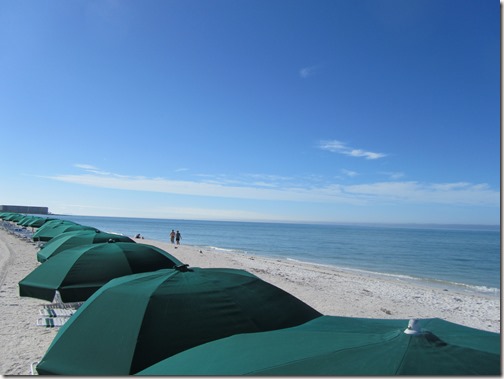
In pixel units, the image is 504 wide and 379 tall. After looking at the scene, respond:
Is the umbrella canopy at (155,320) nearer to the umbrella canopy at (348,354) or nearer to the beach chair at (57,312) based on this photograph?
the umbrella canopy at (348,354)

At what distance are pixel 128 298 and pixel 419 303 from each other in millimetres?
13660

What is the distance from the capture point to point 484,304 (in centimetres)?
1521

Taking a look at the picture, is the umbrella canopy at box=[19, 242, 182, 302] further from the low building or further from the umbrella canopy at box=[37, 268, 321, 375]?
the low building

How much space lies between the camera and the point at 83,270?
5.37 meters

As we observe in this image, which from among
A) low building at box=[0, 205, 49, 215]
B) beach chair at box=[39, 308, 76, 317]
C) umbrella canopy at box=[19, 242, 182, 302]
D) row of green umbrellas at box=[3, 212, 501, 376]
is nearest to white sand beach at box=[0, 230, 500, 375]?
beach chair at box=[39, 308, 76, 317]

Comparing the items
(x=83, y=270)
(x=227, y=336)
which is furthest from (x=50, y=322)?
(x=227, y=336)

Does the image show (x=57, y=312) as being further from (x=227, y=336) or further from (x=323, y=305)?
(x=323, y=305)

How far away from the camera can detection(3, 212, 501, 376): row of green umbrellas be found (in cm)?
165

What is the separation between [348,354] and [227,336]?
1.58 metres

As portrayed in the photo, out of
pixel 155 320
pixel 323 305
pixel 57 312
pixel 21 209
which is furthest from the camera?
pixel 21 209

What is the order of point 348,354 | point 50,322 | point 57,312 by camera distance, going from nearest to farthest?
point 348,354 → point 50,322 → point 57,312

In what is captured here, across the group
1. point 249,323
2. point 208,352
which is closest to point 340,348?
point 208,352

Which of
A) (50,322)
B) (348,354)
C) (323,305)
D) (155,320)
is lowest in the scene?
(323,305)

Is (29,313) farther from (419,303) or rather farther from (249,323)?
(419,303)
